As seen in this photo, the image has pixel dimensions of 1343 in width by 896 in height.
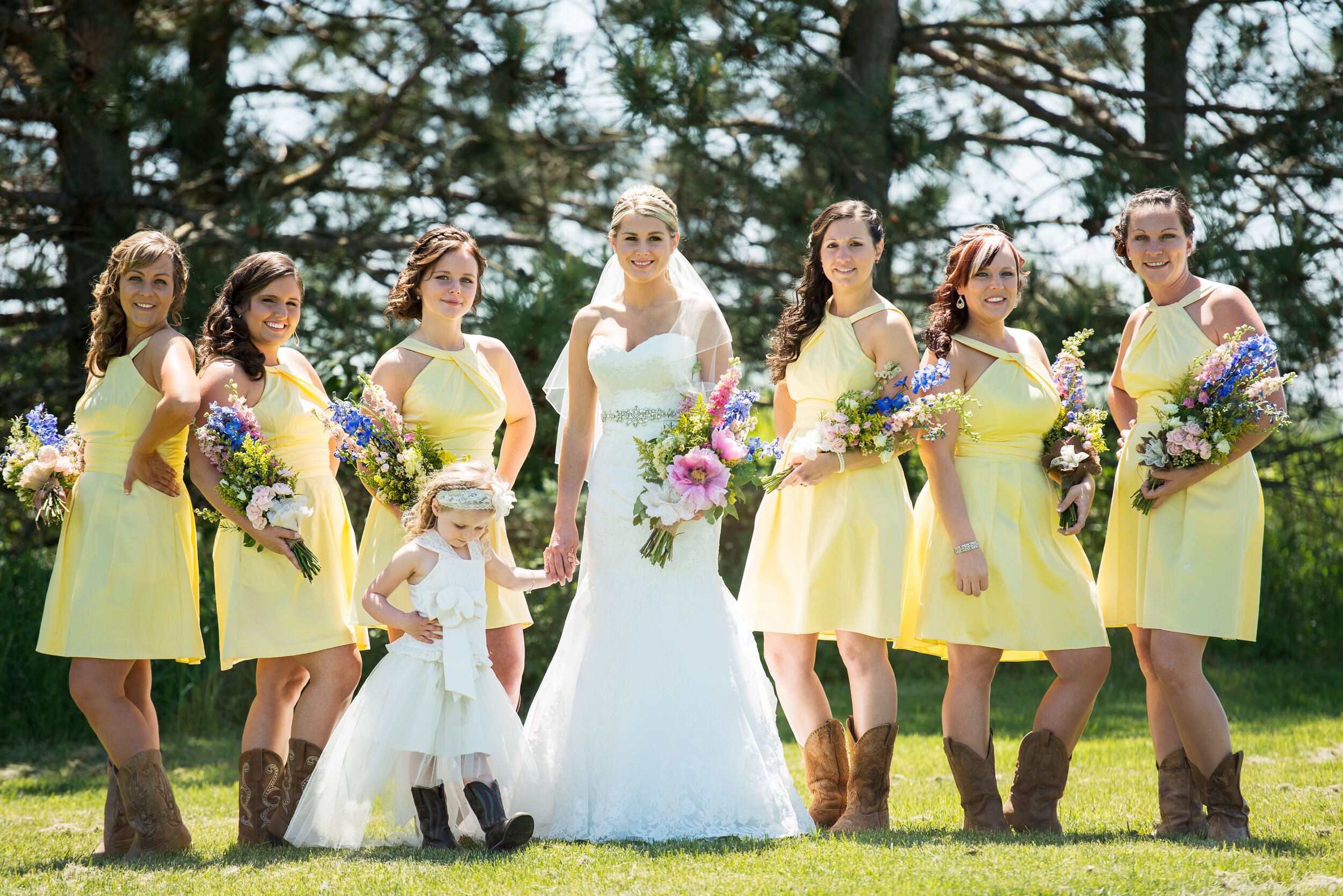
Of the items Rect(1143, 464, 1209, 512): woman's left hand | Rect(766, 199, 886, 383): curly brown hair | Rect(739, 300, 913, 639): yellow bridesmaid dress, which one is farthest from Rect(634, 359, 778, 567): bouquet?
Rect(1143, 464, 1209, 512): woman's left hand

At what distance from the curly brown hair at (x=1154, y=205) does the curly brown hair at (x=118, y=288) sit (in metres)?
3.90

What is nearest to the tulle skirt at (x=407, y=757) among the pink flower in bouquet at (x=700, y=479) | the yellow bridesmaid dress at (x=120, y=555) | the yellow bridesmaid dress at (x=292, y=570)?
the yellow bridesmaid dress at (x=292, y=570)

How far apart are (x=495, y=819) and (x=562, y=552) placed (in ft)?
3.56

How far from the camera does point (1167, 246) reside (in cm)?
481

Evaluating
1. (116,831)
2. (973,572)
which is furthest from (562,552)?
(116,831)

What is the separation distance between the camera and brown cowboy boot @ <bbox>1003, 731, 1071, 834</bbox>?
4629mm

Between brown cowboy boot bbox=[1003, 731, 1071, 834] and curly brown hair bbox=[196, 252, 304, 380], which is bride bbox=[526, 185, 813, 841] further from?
curly brown hair bbox=[196, 252, 304, 380]

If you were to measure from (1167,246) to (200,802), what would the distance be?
5.40m

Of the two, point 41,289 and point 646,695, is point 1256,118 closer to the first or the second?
point 646,695

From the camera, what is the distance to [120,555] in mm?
4750

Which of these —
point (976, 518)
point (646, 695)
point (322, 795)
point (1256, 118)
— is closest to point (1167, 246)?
point (976, 518)

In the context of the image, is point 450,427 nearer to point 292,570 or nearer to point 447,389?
point 447,389

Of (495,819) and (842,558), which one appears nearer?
(495,819)

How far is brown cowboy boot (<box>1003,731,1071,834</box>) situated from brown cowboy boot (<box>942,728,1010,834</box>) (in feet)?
0.29
